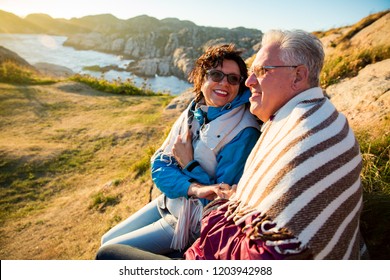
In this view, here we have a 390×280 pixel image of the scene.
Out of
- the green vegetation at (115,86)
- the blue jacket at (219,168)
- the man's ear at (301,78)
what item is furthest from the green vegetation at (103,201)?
the green vegetation at (115,86)

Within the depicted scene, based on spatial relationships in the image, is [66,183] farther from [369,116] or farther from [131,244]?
[369,116]

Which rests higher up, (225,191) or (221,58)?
(221,58)

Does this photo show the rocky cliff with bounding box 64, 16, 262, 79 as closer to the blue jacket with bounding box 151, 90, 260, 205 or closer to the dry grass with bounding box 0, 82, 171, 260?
the dry grass with bounding box 0, 82, 171, 260

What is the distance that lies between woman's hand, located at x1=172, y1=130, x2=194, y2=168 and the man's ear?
1.11 meters

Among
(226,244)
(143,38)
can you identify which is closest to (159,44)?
(143,38)

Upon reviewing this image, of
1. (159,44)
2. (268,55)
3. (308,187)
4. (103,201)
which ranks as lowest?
(103,201)

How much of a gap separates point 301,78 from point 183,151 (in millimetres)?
1194

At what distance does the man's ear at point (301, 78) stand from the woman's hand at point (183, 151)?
3.63 feet

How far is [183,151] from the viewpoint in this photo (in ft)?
8.13

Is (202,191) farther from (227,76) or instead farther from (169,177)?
(227,76)

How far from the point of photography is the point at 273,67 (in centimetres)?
181

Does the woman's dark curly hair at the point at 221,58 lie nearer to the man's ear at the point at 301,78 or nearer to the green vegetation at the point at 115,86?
the man's ear at the point at 301,78

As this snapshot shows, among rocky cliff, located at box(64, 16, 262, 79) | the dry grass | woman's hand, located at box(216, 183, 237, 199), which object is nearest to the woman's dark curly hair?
woman's hand, located at box(216, 183, 237, 199)
